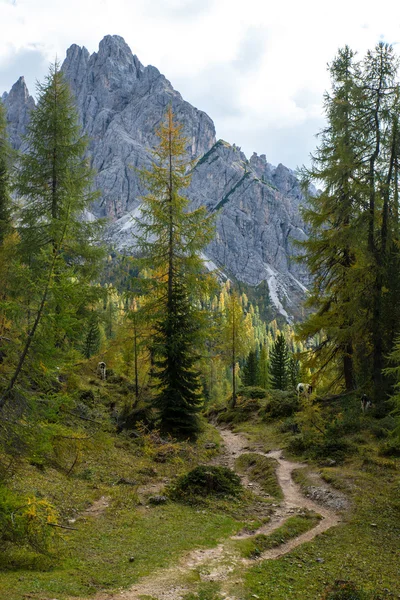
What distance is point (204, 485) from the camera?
1119cm

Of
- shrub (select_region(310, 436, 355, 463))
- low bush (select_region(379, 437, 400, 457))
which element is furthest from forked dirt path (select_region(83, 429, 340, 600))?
low bush (select_region(379, 437, 400, 457))

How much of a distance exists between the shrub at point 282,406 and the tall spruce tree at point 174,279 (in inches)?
356

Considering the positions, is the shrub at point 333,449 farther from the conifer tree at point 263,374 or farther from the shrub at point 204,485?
the conifer tree at point 263,374

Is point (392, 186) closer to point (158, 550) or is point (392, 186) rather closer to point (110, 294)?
point (110, 294)

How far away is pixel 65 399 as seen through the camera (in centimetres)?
Answer: 611

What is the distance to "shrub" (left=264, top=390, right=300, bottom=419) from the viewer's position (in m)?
25.1

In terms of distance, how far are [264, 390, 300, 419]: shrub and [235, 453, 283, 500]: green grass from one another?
9.02 m

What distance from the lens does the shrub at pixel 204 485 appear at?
35.1ft

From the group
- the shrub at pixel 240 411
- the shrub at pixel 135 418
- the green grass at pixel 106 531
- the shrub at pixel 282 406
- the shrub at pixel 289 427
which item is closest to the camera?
the green grass at pixel 106 531

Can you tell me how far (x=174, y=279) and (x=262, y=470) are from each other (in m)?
10.3

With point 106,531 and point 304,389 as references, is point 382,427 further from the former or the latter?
point 106,531

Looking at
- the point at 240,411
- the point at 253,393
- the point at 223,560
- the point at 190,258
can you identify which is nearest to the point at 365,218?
the point at 190,258

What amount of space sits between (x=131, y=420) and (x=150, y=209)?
1154 centimetres

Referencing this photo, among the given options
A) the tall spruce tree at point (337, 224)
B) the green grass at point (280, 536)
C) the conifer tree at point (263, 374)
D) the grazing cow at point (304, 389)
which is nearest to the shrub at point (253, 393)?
the grazing cow at point (304, 389)
